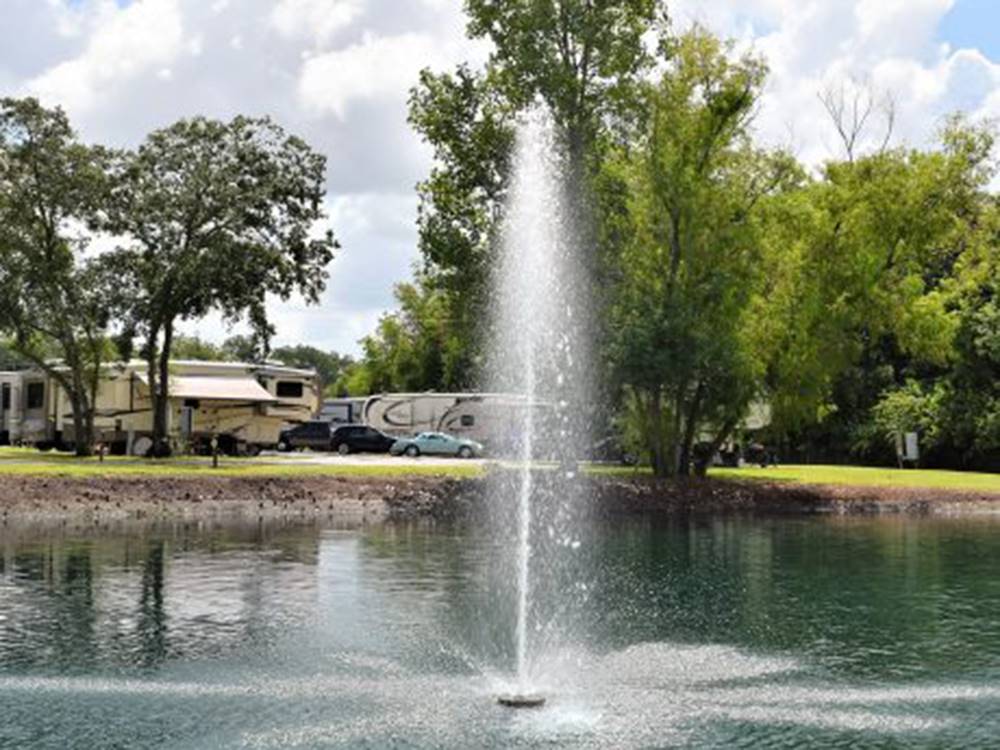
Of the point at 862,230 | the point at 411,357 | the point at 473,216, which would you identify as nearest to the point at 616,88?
the point at 473,216

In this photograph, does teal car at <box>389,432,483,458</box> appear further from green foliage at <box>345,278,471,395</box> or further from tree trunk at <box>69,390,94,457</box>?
green foliage at <box>345,278,471,395</box>

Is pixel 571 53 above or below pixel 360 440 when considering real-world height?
above

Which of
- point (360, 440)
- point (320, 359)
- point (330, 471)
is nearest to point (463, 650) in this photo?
point (330, 471)

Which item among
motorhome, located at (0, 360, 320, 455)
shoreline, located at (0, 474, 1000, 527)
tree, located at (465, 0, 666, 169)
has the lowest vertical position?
shoreline, located at (0, 474, 1000, 527)

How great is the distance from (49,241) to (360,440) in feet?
70.0

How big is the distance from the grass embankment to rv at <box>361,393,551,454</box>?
1577 cm

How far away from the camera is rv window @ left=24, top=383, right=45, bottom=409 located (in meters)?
59.6

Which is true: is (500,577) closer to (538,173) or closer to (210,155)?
(538,173)

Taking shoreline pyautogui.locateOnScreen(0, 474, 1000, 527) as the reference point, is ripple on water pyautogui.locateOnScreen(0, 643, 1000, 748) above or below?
below

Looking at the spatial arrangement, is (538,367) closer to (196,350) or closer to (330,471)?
(330,471)

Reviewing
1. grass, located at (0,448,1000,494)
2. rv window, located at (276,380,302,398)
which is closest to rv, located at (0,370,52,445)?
grass, located at (0,448,1000,494)

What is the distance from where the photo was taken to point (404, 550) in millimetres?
30484

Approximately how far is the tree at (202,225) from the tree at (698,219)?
572 inches

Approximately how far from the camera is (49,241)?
166 ft
